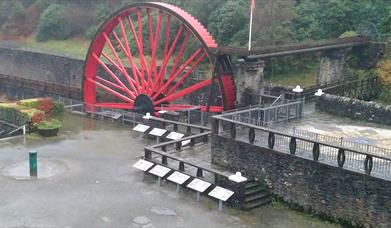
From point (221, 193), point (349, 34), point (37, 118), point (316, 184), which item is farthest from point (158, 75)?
point (316, 184)

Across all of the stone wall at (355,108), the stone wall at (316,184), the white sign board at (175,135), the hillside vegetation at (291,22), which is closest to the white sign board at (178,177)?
the stone wall at (316,184)

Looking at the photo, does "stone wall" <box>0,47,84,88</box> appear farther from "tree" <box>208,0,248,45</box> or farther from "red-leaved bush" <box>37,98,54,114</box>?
"red-leaved bush" <box>37,98,54,114</box>

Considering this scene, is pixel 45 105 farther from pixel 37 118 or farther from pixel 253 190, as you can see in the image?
pixel 253 190

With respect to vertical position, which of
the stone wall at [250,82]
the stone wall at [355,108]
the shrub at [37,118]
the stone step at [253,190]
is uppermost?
the stone wall at [250,82]

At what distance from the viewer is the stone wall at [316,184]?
1315cm

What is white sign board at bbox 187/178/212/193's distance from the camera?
49.3ft

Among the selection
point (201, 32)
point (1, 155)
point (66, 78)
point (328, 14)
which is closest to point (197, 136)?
point (201, 32)

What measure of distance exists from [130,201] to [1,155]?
22.4ft

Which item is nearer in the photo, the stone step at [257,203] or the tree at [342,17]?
the stone step at [257,203]

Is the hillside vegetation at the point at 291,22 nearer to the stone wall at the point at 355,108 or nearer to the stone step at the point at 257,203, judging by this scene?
the stone wall at the point at 355,108

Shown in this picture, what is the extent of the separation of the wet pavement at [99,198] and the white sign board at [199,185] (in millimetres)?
421

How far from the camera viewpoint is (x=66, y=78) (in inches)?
1618

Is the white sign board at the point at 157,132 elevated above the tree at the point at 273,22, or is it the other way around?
the tree at the point at 273,22

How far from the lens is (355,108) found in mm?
19891
